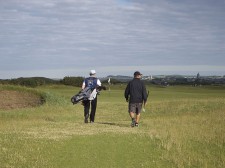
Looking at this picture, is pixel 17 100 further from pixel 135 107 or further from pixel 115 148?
pixel 115 148

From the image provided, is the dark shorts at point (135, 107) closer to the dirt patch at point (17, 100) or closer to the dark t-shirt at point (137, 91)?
the dark t-shirt at point (137, 91)

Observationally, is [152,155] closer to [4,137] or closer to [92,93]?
[4,137]

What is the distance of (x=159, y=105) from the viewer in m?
34.3

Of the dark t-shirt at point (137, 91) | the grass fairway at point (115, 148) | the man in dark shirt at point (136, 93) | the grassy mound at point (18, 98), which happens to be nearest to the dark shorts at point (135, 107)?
the man in dark shirt at point (136, 93)

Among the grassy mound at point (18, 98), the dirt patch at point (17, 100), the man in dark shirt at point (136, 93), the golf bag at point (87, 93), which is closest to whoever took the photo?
the man in dark shirt at point (136, 93)

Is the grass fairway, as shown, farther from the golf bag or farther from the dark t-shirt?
the golf bag

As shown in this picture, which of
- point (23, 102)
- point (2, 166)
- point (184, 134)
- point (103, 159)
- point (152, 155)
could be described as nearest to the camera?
point (2, 166)

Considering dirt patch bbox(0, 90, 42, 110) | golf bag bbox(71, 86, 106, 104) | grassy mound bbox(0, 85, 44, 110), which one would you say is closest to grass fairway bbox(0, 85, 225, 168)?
golf bag bbox(71, 86, 106, 104)

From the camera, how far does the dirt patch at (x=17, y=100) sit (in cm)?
3203

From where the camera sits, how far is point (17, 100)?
110 feet

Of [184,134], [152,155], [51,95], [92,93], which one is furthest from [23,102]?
[152,155]

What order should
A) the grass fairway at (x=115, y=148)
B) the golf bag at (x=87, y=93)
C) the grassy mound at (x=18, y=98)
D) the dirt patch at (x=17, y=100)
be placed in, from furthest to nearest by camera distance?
1. the grassy mound at (x=18, y=98)
2. the dirt patch at (x=17, y=100)
3. the golf bag at (x=87, y=93)
4. the grass fairway at (x=115, y=148)

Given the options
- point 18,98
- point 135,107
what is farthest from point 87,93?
point 18,98

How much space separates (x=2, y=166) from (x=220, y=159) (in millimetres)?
5572
